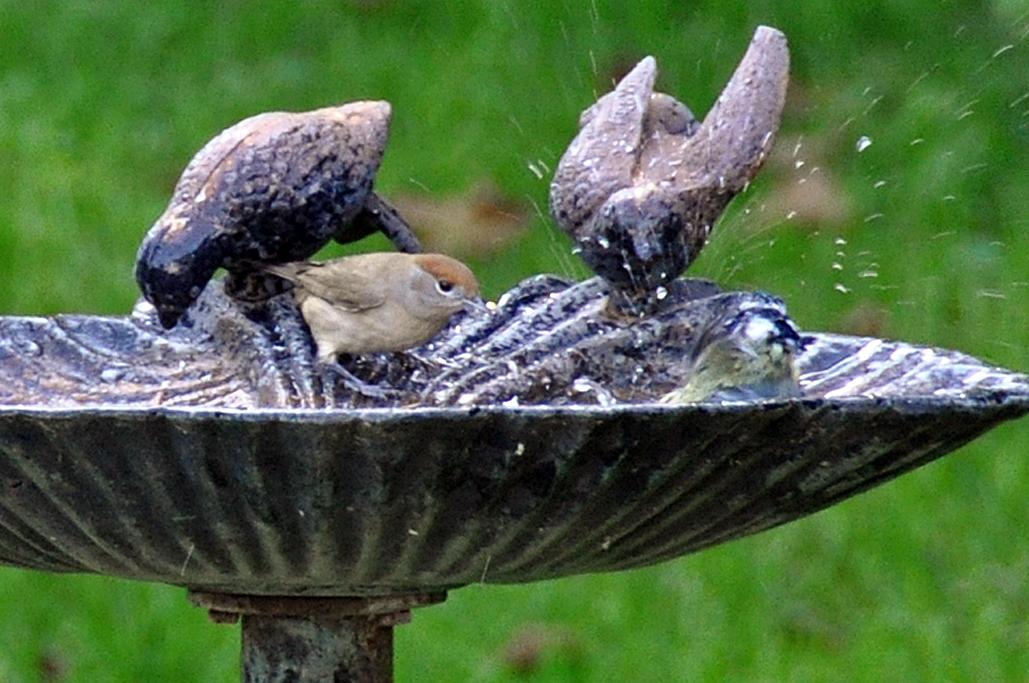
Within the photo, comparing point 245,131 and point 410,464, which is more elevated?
point 245,131

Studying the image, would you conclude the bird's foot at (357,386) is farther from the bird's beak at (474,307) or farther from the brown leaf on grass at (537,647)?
the brown leaf on grass at (537,647)

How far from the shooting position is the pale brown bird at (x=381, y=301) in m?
3.81

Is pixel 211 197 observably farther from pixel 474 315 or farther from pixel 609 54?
pixel 609 54

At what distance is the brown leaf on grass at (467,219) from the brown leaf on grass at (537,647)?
2022mm

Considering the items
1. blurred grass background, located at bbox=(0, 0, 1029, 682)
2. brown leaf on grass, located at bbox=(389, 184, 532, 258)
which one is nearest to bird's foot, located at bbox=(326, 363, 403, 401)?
blurred grass background, located at bbox=(0, 0, 1029, 682)

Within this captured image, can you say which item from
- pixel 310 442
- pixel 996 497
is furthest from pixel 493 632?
pixel 310 442

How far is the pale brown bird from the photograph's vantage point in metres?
3.81

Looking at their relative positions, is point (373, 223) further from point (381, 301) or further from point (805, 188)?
point (805, 188)

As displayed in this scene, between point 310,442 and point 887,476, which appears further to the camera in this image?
point 887,476

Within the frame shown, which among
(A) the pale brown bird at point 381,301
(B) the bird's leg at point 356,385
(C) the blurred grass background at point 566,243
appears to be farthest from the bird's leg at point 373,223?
(C) the blurred grass background at point 566,243

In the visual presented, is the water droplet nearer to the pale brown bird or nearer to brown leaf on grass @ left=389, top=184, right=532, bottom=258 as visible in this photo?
the pale brown bird

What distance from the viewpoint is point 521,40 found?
838 cm

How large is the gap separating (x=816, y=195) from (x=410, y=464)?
5070 mm

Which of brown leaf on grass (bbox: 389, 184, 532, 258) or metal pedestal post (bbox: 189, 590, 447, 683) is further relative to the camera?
brown leaf on grass (bbox: 389, 184, 532, 258)
